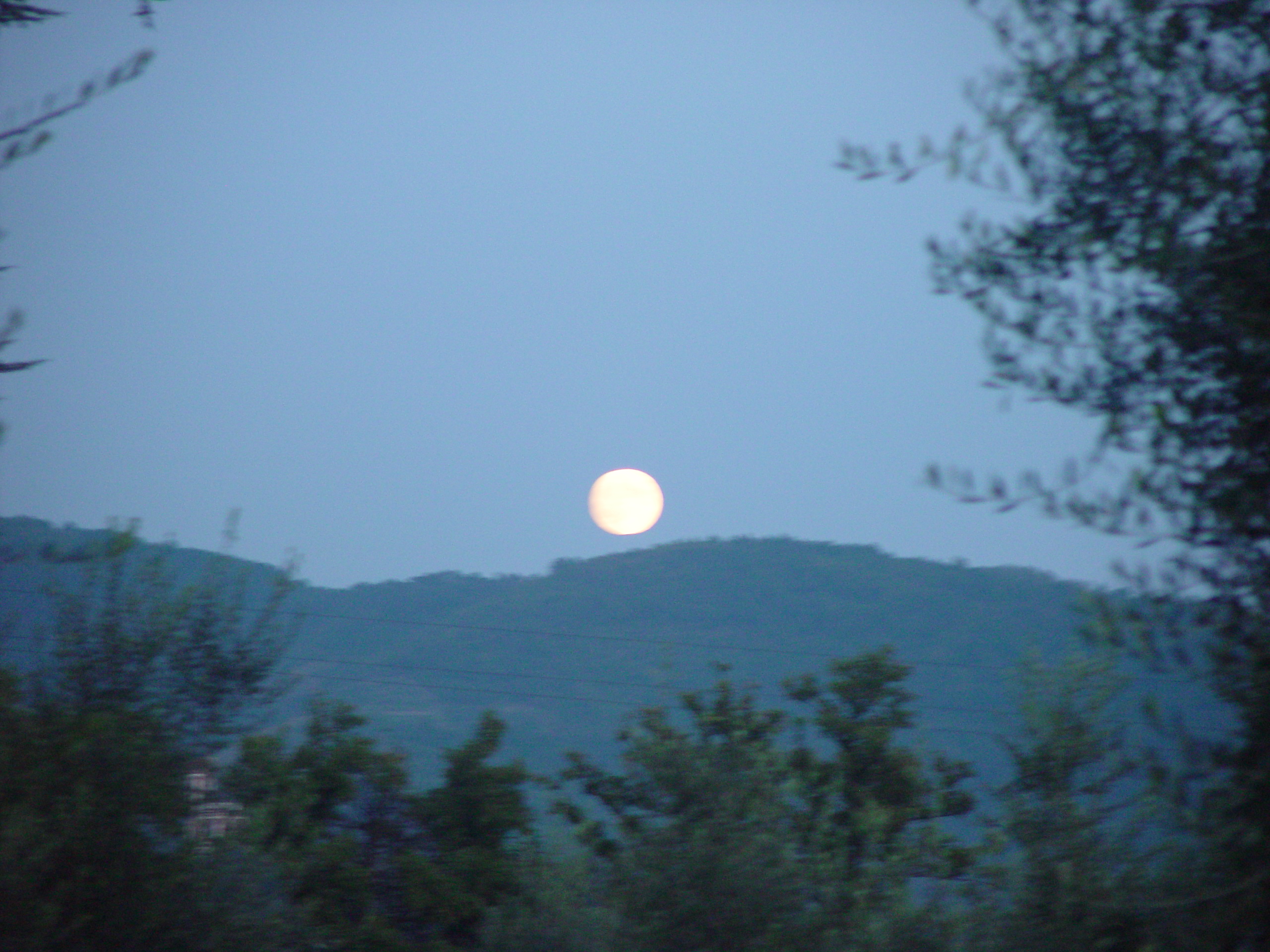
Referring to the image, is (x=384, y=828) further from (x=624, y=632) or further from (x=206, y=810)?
(x=624, y=632)

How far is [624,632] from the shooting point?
49.1m

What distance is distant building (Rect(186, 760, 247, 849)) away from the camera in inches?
300

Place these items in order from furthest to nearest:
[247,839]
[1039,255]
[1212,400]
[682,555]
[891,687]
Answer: [682,555]
[891,687]
[247,839]
[1039,255]
[1212,400]

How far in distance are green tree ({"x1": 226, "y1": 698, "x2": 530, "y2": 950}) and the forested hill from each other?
Result: 614 inches

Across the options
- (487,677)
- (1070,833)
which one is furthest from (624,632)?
(1070,833)

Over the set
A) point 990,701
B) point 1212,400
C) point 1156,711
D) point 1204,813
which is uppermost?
point 1212,400

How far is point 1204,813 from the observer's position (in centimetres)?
350

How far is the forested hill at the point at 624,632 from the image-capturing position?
36.7m

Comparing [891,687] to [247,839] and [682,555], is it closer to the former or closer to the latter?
[247,839]

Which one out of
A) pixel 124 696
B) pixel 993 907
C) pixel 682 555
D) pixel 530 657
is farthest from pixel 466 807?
pixel 682 555

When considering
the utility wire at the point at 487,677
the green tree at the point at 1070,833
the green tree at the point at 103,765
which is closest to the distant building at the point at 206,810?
the green tree at the point at 103,765

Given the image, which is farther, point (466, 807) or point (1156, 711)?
point (466, 807)

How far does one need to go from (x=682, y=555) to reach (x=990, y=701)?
67.9 ft

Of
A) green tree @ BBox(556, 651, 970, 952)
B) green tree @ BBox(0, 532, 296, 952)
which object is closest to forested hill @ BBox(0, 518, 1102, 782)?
green tree @ BBox(556, 651, 970, 952)
